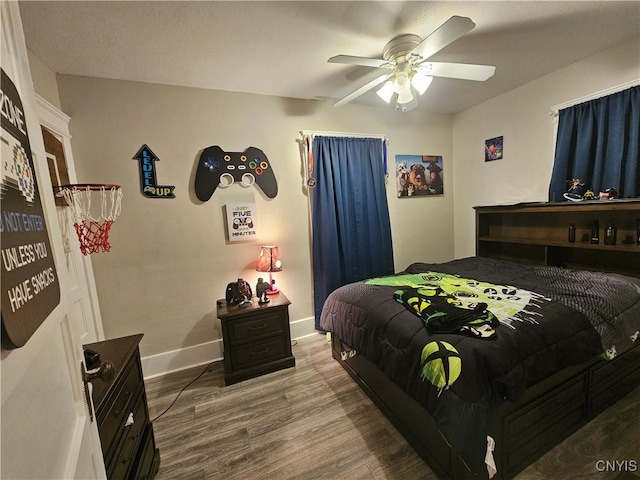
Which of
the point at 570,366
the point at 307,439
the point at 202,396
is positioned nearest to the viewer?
the point at 570,366

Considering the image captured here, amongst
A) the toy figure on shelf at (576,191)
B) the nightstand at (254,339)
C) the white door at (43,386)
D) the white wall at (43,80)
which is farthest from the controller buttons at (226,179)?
the toy figure on shelf at (576,191)

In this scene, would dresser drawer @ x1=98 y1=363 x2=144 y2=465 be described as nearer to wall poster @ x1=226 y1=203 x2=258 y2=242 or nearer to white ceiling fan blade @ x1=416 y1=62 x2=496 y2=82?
wall poster @ x1=226 y1=203 x2=258 y2=242

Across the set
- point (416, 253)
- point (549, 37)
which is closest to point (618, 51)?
point (549, 37)

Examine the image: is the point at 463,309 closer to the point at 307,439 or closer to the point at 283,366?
the point at 307,439

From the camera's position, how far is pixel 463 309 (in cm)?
156

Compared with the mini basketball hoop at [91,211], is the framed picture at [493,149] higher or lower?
higher

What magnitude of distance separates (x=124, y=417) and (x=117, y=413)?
90 millimetres

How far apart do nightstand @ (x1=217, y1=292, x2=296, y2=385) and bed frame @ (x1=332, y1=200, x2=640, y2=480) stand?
20.1 inches

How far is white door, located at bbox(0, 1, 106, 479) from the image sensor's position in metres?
0.41

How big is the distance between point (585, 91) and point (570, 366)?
242cm

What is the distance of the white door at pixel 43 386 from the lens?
0.41m

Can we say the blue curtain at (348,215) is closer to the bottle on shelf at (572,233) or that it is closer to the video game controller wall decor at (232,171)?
the video game controller wall decor at (232,171)

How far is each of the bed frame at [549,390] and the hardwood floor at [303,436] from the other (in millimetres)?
69

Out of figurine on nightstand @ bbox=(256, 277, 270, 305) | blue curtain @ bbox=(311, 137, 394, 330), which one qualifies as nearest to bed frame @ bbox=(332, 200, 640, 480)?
figurine on nightstand @ bbox=(256, 277, 270, 305)
